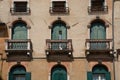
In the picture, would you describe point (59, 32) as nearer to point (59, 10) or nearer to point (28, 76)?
point (59, 10)

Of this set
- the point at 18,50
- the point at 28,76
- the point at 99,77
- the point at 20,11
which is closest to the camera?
the point at 28,76

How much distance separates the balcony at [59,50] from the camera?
43562 mm

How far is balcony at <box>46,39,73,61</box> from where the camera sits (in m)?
43.6

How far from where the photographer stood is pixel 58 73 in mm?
43844

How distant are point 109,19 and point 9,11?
8.32 metres

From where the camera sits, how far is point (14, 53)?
144ft

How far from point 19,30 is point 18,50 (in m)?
2.13

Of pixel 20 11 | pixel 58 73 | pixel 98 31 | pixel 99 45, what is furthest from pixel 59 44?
pixel 20 11

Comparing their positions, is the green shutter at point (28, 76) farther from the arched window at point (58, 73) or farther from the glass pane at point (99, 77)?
the glass pane at point (99, 77)

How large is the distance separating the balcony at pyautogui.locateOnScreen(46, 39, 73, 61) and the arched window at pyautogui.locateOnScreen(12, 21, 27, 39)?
7.39 ft

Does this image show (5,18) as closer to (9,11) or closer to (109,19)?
(9,11)

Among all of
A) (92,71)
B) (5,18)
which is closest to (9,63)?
(5,18)

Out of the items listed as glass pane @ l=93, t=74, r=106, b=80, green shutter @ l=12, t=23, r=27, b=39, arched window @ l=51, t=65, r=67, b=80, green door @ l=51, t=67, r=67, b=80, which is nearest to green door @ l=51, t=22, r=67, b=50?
green shutter @ l=12, t=23, r=27, b=39

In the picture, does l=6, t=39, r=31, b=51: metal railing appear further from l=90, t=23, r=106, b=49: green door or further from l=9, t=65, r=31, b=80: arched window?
l=90, t=23, r=106, b=49: green door
